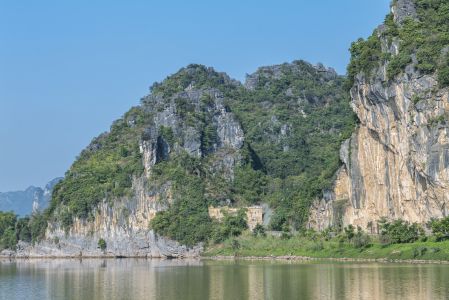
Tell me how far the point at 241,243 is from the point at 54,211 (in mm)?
36998

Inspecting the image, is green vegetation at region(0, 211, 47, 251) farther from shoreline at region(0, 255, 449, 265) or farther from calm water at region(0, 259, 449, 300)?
calm water at region(0, 259, 449, 300)

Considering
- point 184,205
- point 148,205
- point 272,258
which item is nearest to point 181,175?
point 184,205

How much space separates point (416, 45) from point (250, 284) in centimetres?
3607

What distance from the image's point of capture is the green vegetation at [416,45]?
73931mm

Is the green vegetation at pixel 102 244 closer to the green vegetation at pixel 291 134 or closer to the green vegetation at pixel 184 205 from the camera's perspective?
the green vegetation at pixel 184 205

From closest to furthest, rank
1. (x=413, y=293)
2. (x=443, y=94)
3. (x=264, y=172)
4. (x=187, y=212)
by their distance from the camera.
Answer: (x=413, y=293)
(x=443, y=94)
(x=187, y=212)
(x=264, y=172)

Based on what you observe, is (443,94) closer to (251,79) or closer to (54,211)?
(54,211)

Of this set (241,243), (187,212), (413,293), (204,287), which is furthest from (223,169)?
(413,293)

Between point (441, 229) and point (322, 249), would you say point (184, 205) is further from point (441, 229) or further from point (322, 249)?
point (441, 229)

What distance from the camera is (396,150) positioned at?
76562 mm

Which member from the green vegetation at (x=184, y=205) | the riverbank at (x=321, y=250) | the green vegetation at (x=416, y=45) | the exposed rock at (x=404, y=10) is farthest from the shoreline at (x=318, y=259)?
the exposed rock at (x=404, y=10)

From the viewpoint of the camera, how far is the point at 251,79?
16238cm

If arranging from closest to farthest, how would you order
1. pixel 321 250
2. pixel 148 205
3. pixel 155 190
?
pixel 321 250
pixel 148 205
pixel 155 190

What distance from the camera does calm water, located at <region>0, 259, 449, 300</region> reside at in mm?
42938
